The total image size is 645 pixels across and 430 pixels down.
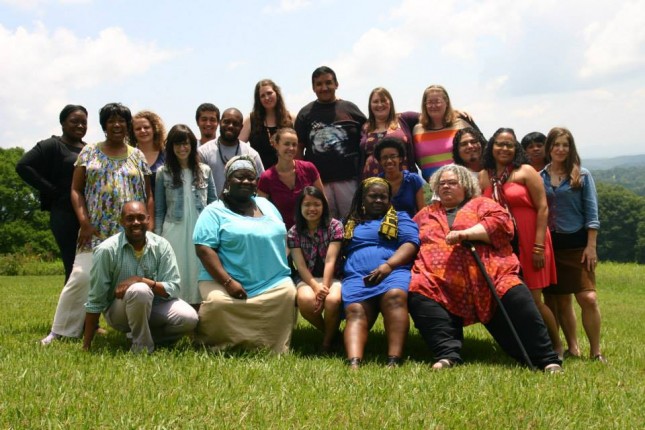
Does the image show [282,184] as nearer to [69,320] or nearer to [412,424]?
[69,320]

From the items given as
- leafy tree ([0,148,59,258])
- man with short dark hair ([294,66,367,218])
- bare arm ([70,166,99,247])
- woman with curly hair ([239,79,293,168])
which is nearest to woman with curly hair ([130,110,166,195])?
bare arm ([70,166,99,247])

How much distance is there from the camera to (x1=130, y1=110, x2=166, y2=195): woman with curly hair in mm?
7977

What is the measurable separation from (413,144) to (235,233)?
2.81m

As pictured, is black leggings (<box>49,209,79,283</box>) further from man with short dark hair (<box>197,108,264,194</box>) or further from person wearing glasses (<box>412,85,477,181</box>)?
person wearing glasses (<box>412,85,477,181</box>)

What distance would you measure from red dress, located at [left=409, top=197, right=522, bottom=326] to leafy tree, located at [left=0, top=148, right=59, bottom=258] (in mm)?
54893

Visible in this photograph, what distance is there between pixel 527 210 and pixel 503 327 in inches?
53.1

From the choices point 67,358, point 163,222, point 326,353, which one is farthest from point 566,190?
point 67,358

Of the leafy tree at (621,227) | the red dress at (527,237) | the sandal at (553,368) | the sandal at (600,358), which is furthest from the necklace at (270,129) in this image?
the leafy tree at (621,227)

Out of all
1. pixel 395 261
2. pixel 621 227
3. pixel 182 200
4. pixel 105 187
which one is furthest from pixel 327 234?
pixel 621 227

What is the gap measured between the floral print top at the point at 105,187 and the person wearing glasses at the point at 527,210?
4.07 m

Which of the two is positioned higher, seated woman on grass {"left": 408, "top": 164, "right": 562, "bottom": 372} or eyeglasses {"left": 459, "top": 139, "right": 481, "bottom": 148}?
eyeglasses {"left": 459, "top": 139, "right": 481, "bottom": 148}

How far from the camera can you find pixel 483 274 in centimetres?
640

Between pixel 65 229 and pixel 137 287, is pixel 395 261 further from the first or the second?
pixel 65 229

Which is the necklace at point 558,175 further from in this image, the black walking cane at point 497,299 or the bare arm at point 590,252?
the black walking cane at point 497,299
